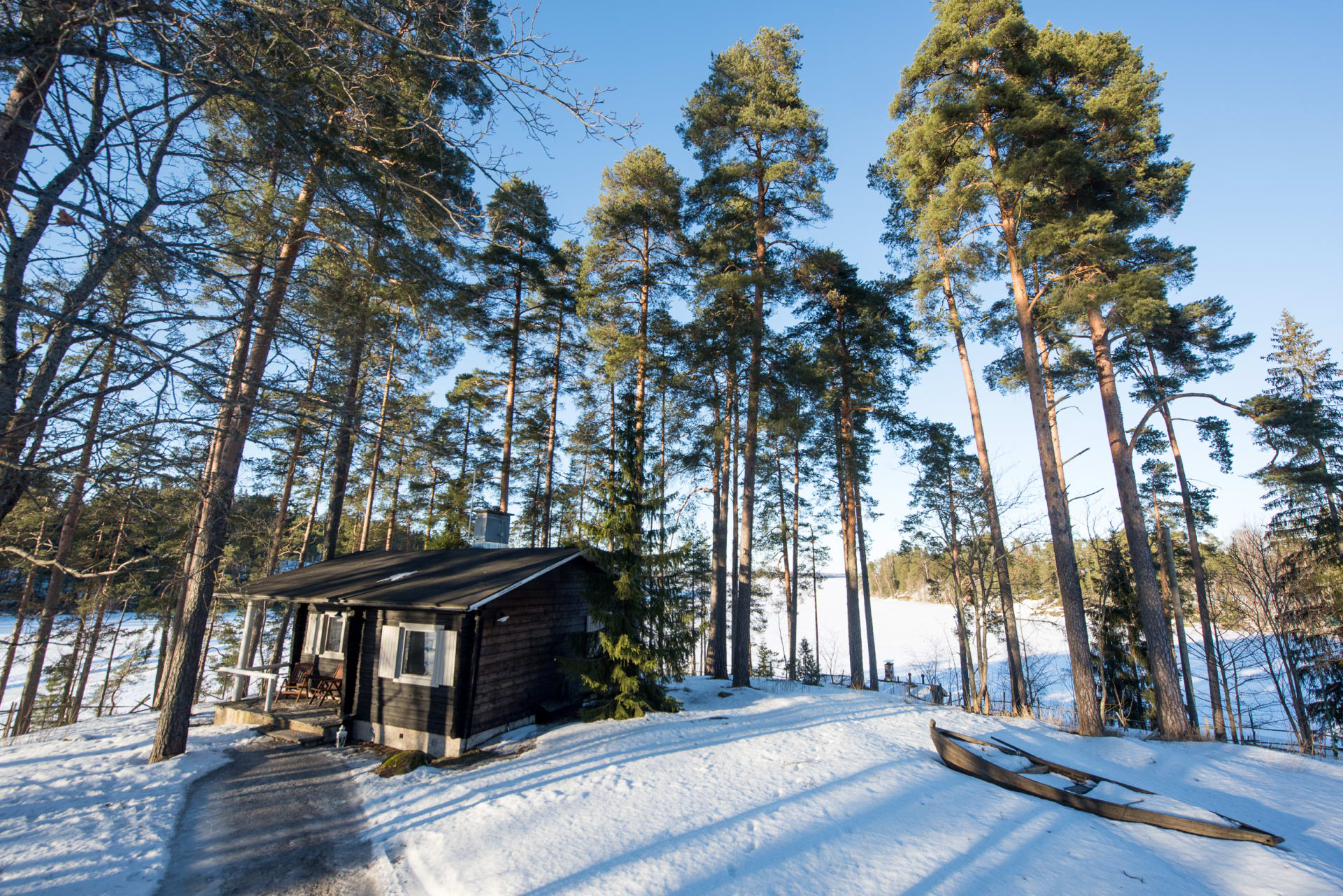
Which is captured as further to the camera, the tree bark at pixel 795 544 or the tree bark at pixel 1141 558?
the tree bark at pixel 795 544

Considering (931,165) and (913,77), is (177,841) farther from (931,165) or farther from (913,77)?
(913,77)

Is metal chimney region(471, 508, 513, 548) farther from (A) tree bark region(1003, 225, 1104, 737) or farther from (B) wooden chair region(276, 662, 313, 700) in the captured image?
(A) tree bark region(1003, 225, 1104, 737)

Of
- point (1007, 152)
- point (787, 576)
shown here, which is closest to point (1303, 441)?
point (1007, 152)

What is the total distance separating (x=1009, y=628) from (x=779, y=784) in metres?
12.2

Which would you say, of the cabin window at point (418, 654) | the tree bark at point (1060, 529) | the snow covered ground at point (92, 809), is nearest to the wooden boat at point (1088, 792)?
the tree bark at point (1060, 529)

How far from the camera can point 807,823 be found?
19.1 ft

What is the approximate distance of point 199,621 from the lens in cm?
829

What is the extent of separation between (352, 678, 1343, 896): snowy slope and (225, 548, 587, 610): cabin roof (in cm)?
275

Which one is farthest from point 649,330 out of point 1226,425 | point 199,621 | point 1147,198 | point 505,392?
point 1226,425

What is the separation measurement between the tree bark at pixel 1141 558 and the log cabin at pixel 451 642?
1201cm

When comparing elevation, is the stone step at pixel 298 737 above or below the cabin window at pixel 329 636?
below

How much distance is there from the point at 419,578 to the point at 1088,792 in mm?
11863

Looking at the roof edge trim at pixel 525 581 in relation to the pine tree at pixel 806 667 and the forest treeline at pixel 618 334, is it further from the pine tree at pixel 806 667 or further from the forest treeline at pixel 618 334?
the pine tree at pixel 806 667

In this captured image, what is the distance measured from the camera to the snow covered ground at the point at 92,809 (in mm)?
4922
